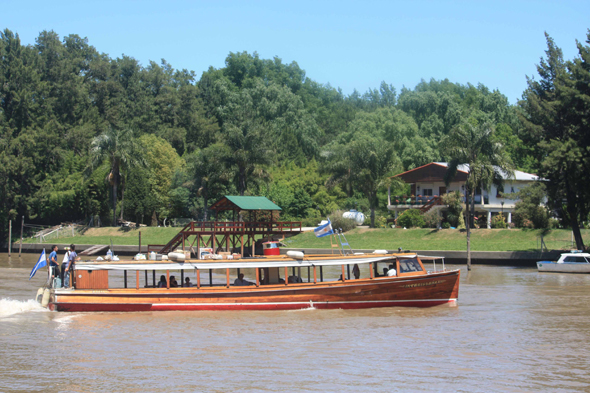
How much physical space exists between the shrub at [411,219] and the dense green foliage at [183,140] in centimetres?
334


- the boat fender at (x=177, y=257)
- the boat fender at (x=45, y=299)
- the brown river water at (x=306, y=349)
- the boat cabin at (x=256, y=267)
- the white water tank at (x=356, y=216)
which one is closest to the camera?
the brown river water at (x=306, y=349)

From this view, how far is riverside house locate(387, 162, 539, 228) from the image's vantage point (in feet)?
198

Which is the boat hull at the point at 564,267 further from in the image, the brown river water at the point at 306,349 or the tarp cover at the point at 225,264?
the tarp cover at the point at 225,264

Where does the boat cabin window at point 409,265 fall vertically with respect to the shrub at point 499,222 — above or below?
below

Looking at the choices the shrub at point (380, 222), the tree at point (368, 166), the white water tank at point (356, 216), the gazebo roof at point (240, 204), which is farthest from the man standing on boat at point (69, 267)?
the white water tank at point (356, 216)

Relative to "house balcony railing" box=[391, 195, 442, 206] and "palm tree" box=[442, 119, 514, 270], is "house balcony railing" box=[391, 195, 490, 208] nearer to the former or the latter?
"house balcony railing" box=[391, 195, 442, 206]

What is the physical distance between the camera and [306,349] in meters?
17.9

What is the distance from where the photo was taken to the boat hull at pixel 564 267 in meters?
37.9

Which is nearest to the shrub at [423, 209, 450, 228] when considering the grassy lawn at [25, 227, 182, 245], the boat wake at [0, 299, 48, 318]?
the grassy lawn at [25, 227, 182, 245]

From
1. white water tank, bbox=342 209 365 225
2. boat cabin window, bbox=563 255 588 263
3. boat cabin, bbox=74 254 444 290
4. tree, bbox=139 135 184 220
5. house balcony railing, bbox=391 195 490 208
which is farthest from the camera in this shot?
tree, bbox=139 135 184 220

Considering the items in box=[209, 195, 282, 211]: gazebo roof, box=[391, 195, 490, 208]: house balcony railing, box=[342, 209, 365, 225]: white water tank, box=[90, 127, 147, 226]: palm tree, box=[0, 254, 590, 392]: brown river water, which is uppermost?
box=[90, 127, 147, 226]: palm tree

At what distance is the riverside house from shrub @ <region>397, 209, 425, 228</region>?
192 centimetres

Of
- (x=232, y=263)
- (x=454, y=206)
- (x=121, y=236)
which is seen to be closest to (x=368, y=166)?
(x=454, y=206)

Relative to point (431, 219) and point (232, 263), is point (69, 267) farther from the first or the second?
point (431, 219)
